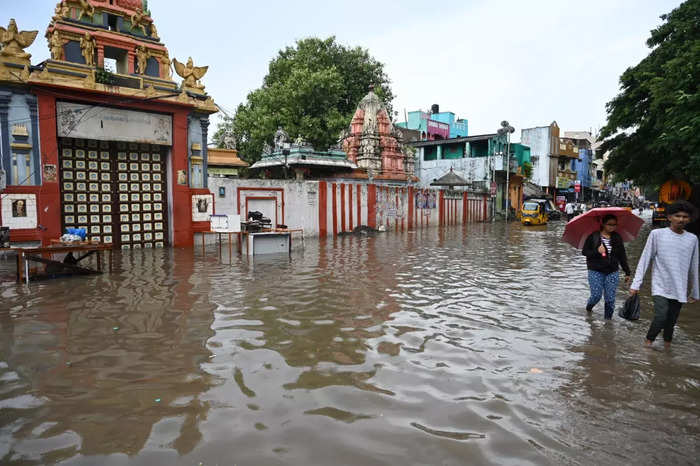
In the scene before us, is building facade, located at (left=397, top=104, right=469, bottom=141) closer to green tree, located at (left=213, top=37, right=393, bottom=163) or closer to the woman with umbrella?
green tree, located at (left=213, top=37, right=393, bottom=163)

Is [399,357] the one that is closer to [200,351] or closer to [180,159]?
[200,351]

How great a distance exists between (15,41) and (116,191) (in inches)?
199

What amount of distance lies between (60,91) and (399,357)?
14.0m

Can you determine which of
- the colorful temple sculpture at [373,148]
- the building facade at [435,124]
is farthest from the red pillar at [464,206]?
the building facade at [435,124]

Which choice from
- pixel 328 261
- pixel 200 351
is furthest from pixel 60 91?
pixel 200 351

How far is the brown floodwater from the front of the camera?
3.21 meters

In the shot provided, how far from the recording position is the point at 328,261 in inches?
499

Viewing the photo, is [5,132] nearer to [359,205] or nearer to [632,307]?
[359,205]

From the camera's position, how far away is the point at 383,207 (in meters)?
24.9

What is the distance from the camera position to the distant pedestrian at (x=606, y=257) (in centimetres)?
644

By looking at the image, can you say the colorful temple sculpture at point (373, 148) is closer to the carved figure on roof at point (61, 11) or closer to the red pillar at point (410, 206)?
the red pillar at point (410, 206)

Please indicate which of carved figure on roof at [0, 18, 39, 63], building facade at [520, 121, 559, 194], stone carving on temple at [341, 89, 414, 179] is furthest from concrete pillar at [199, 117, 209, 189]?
building facade at [520, 121, 559, 194]

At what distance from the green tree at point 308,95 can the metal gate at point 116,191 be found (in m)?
19.8

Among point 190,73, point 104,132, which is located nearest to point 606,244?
point 104,132
